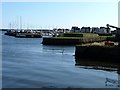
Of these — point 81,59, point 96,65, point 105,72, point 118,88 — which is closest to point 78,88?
point 118,88

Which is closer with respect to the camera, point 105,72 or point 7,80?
point 7,80

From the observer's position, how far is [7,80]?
68.0 ft

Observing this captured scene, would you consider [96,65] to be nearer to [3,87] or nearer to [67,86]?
[67,86]

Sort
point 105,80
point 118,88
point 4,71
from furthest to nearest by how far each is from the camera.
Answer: point 4,71 < point 105,80 < point 118,88

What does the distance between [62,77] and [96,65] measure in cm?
910

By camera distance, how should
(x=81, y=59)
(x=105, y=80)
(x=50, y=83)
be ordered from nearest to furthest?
(x=50, y=83)
(x=105, y=80)
(x=81, y=59)

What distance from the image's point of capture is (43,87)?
721 inches

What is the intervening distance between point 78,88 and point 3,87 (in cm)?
446

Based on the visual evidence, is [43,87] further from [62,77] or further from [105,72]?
[105,72]

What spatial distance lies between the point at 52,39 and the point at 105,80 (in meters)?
47.2

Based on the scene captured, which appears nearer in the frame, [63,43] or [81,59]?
[81,59]

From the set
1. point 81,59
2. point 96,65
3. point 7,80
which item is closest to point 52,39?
point 81,59

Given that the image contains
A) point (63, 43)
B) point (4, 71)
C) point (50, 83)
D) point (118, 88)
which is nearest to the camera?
point (118, 88)

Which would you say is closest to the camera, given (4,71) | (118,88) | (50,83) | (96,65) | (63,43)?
(118,88)
